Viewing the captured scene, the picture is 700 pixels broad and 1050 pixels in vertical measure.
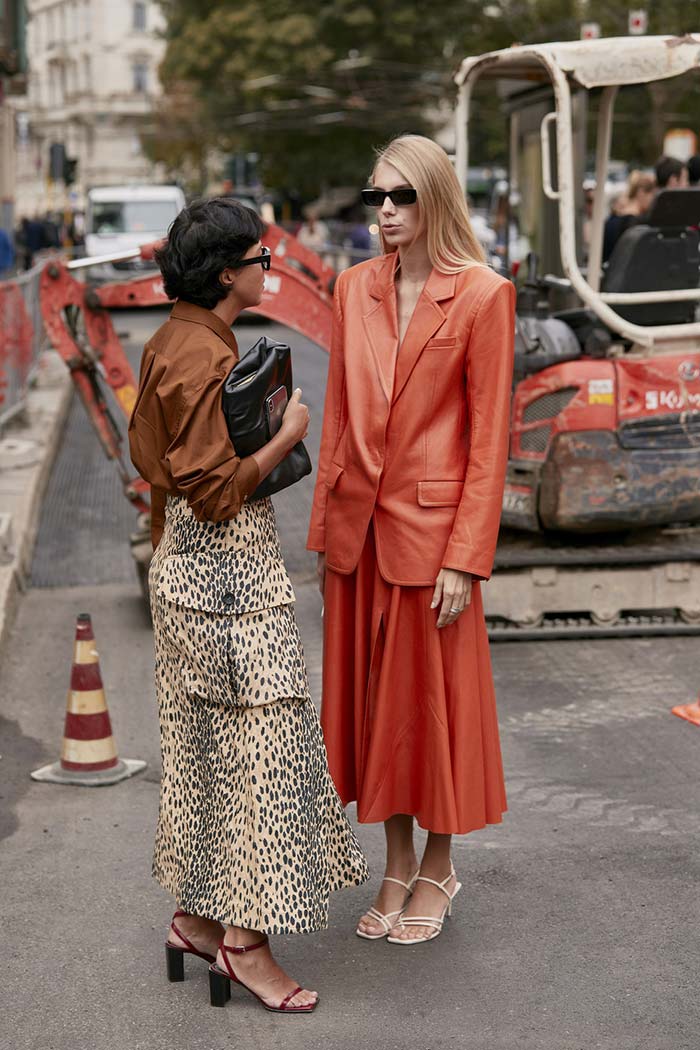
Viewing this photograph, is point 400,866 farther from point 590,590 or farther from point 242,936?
point 590,590


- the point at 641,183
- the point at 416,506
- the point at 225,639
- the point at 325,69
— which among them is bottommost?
the point at 225,639

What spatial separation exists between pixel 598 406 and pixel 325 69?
45646 millimetres

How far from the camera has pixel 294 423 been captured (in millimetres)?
3789

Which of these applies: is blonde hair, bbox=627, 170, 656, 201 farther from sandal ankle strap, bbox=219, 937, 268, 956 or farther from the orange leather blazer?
sandal ankle strap, bbox=219, 937, 268, 956

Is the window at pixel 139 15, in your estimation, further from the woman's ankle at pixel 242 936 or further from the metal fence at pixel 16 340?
the woman's ankle at pixel 242 936

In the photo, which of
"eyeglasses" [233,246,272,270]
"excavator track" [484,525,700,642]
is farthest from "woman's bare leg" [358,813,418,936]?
"excavator track" [484,525,700,642]

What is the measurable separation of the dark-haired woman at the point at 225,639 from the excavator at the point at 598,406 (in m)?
3.76

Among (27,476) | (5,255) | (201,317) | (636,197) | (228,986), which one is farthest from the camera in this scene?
(5,255)

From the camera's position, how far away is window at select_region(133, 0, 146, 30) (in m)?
113

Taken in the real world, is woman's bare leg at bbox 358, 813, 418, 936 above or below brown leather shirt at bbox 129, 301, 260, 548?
below

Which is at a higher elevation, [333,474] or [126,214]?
[333,474]

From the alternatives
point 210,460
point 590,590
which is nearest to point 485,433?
point 210,460

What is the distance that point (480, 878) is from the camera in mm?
4852

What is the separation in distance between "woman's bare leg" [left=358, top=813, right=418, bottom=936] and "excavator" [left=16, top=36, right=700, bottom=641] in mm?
Answer: 3191
